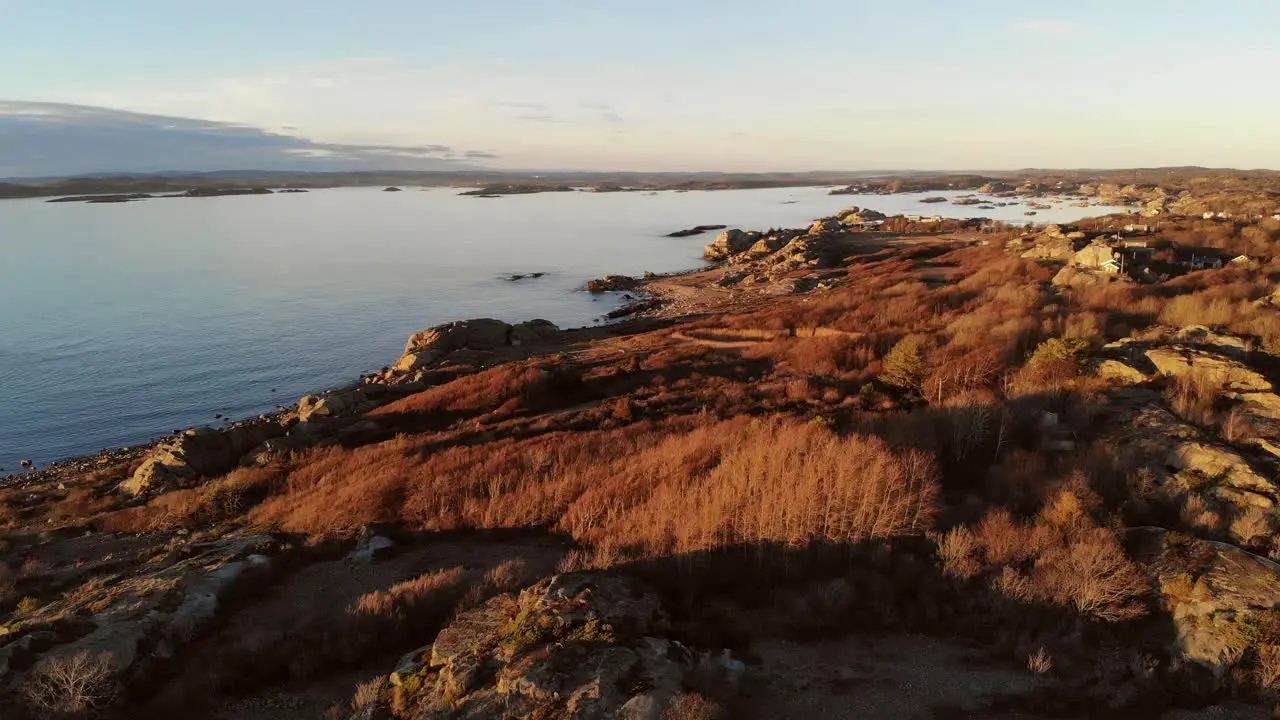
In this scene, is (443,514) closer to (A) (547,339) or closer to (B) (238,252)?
(A) (547,339)

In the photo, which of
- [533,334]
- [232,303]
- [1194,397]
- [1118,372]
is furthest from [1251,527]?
[232,303]

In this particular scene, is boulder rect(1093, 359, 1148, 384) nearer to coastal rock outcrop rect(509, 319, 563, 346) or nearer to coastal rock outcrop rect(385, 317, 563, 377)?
coastal rock outcrop rect(385, 317, 563, 377)

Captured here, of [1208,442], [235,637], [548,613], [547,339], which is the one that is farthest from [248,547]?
[547,339]

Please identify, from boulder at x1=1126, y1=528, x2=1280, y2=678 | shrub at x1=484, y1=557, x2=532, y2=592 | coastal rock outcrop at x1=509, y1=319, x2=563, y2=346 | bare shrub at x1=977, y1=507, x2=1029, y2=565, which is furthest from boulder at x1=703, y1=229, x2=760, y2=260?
boulder at x1=1126, y1=528, x2=1280, y2=678

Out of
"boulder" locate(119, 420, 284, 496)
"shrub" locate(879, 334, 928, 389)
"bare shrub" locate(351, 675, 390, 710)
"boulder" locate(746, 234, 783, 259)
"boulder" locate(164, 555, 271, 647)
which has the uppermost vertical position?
"boulder" locate(746, 234, 783, 259)

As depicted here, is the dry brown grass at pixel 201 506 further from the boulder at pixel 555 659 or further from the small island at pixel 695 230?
the small island at pixel 695 230

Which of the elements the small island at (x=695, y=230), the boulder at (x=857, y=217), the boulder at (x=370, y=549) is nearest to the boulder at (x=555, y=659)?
the boulder at (x=370, y=549)
